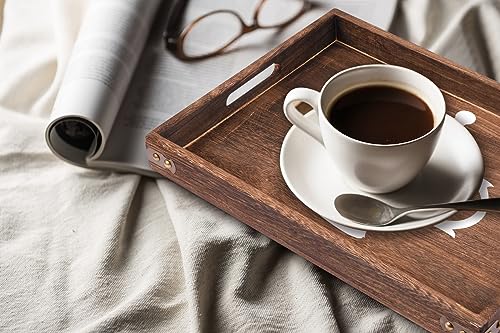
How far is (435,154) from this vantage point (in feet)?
2.58

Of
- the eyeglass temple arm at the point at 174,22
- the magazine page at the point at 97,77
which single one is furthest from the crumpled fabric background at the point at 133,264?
the eyeglass temple arm at the point at 174,22

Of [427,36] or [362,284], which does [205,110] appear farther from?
[427,36]

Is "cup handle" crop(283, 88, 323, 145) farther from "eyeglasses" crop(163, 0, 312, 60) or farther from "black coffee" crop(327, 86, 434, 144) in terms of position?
"eyeglasses" crop(163, 0, 312, 60)

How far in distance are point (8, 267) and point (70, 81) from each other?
212 millimetres

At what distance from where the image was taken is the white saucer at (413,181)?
29.3 inches

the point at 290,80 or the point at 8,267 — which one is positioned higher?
the point at 290,80

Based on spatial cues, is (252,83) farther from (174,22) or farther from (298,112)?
(174,22)

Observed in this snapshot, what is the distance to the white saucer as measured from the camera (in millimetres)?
745

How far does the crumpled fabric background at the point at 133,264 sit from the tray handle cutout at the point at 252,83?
0.32 ft

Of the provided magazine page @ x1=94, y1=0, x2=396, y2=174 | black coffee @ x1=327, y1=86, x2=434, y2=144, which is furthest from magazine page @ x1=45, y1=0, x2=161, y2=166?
black coffee @ x1=327, y1=86, x2=434, y2=144

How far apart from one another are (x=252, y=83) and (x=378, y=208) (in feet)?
0.64

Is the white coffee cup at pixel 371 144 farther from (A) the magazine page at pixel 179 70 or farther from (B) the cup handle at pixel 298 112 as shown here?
(A) the magazine page at pixel 179 70

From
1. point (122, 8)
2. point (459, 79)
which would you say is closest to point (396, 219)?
point (459, 79)

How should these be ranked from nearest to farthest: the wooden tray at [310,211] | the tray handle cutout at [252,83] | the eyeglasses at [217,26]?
the wooden tray at [310,211] → the tray handle cutout at [252,83] → the eyeglasses at [217,26]
